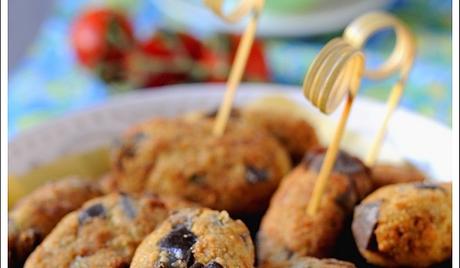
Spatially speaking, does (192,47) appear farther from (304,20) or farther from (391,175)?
(391,175)

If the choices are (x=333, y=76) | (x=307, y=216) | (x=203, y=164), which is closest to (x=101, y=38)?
(x=203, y=164)

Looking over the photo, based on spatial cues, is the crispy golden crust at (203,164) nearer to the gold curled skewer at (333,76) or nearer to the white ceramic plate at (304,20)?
the gold curled skewer at (333,76)

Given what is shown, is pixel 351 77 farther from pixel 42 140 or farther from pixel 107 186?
pixel 42 140

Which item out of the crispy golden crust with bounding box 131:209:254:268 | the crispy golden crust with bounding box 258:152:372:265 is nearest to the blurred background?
the crispy golden crust with bounding box 258:152:372:265

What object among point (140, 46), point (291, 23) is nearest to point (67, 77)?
point (140, 46)

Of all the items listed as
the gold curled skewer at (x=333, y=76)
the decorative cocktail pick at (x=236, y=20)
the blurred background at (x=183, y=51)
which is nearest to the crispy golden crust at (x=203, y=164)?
the decorative cocktail pick at (x=236, y=20)
